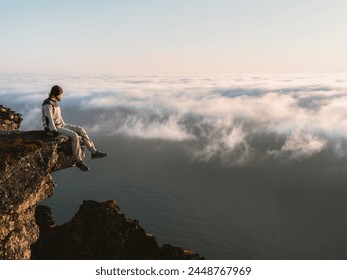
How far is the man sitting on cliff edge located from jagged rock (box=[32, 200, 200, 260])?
36.3m

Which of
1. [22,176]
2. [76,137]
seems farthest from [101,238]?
[22,176]

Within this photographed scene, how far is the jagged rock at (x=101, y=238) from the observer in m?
60.8

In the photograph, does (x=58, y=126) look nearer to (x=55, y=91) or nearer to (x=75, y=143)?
(x=75, y=143)

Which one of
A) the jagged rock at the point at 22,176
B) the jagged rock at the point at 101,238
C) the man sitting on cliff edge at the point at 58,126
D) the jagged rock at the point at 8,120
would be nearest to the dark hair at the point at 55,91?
the man sitting on cliff edge at the point at 58,126

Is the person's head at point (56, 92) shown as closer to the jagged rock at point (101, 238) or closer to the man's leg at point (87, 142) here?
the man's leg at point (87, 142)

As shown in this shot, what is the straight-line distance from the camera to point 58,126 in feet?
90.2

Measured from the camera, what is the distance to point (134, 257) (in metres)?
62.2

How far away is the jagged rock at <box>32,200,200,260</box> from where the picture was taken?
60.8 metres

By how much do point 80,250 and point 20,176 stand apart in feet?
130

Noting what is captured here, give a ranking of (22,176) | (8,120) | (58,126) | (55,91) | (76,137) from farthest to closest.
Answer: (8,120) → (58,126) → (76,137) → (55,91) → (22,176)

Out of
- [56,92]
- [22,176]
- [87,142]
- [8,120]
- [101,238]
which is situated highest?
[56,92]

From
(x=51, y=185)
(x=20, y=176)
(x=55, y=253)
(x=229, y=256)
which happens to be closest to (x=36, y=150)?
(x=20, y=176)

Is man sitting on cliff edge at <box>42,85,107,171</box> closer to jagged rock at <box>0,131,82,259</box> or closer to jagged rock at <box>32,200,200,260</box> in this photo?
jagged rock at <box>0,131,82,259</box>

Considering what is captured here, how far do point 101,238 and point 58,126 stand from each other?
128ft
